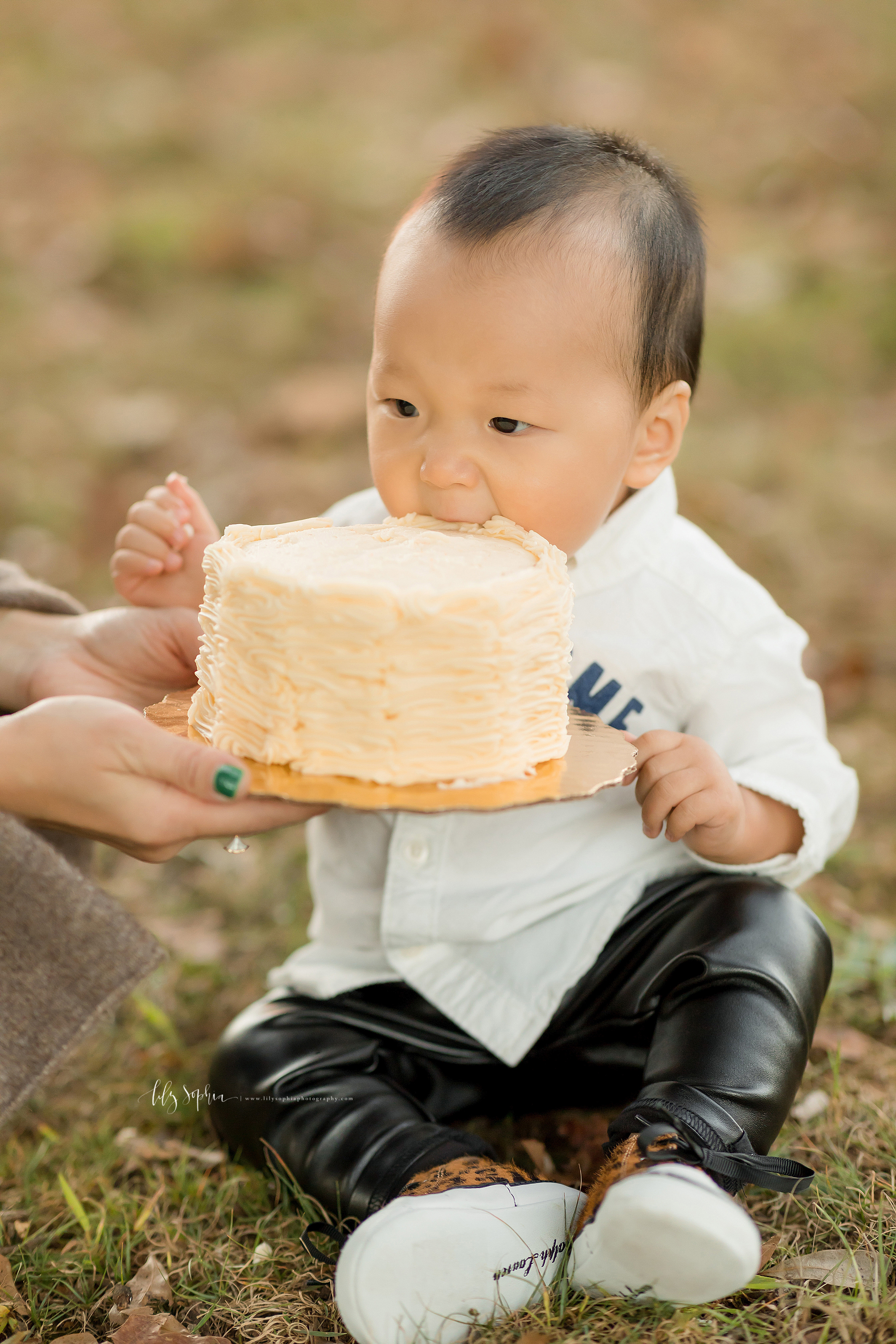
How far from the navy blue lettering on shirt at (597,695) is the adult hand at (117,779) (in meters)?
0.64

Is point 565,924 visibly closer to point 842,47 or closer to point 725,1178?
point 725,1178

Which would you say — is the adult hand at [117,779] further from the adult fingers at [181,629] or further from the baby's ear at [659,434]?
the baby's ear at [659,434]

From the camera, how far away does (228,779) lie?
5.22 ft

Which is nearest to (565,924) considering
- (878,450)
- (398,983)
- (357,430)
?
(398,983)

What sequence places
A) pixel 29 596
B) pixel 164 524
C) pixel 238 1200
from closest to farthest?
pixel 238 1200
pixel 164 524
pixel 29 596

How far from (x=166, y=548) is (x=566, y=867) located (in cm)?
103

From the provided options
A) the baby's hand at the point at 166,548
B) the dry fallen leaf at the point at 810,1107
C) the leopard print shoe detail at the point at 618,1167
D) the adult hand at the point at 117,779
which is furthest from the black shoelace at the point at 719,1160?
the baby's hand at the point at 166,548

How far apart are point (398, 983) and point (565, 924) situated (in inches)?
14.2

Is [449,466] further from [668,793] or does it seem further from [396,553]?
[668,793]

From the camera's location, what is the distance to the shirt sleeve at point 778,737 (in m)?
2.11

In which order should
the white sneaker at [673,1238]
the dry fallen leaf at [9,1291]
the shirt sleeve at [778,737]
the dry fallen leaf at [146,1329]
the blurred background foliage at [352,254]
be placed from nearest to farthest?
the white sneaker at [673,1238], the dry fallen leaf at [146,1329], the dry fallen leaf at [9,1291], the shirt sleeve at [778,737], the blurred background foliage at [352,254]

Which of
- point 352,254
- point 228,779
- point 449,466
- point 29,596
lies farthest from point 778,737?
point 352,254

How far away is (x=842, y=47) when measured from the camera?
868 centimetres

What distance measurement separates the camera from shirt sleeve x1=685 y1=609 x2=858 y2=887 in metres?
2.11
